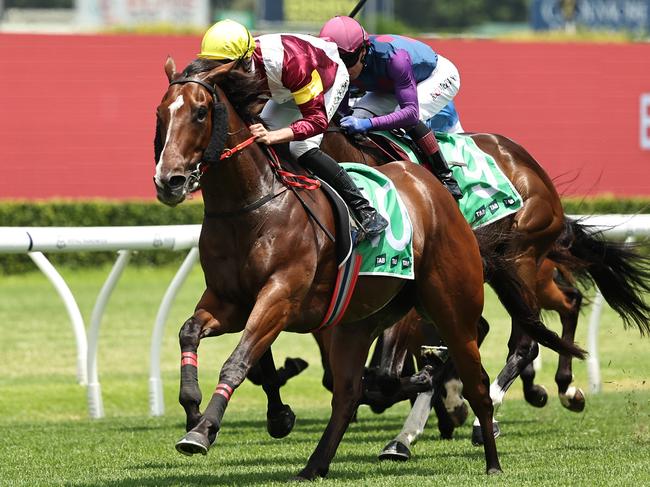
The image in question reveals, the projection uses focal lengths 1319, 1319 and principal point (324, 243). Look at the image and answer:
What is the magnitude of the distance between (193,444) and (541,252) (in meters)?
3.54

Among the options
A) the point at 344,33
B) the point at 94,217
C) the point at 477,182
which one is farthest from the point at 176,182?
the point at 94,217

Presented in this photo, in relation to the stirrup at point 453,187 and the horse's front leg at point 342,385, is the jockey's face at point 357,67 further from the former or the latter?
the horse's front leg at point 342,385

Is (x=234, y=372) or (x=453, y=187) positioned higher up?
(x=234, y=372)

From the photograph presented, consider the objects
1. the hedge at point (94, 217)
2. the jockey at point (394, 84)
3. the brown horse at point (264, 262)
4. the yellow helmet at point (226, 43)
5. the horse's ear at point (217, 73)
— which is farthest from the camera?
the hedge at point (94, 217)

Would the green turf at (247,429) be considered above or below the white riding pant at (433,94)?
below

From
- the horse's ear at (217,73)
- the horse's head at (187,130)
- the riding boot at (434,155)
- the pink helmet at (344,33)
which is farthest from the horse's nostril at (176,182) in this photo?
the riding boot at (434,155)

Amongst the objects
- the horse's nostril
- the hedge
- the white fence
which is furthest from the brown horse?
the hedge

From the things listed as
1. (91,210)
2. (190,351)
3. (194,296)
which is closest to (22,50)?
(91,210)

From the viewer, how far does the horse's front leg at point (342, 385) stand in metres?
5.52

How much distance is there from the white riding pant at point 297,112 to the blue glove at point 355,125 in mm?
751

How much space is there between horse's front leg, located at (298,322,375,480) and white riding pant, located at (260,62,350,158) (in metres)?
0.84

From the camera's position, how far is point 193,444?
4641 mm

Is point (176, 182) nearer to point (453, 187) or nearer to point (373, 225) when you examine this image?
point (373, 225)

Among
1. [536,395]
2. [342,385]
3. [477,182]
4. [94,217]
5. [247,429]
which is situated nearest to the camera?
[342,385]
